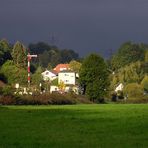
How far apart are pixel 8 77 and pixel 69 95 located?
3879cm

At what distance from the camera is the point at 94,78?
365 feet

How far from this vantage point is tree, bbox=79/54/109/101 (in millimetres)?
108875

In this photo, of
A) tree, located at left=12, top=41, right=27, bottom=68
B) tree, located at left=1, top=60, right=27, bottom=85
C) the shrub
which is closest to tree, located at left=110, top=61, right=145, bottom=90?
tree, located at left=12, top=41, right=27, bottom=68

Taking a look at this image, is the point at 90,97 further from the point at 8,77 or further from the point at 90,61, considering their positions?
the point at 8,77

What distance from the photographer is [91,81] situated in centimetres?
11106

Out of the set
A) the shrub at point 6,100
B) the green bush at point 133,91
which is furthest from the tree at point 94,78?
the shrub at point 6,100

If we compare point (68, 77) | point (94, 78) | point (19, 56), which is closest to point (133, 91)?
point (94, 78)

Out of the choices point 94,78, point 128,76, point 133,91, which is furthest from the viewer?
point 128,76

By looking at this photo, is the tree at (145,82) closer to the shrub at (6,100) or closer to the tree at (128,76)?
the tree at (128,76)

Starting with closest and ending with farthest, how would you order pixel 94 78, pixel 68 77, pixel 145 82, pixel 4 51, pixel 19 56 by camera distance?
pixel 94 78 → pixel 145 82 → pixel 19 56 → pixel 4 51 → pixel 68 77

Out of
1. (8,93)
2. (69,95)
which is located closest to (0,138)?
(8,93)

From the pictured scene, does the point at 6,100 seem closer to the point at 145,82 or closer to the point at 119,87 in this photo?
the point at 145,82

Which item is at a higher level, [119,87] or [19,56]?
[19,56]

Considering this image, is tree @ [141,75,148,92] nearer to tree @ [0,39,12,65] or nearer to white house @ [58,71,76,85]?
tree @ [0,39,12,65]
